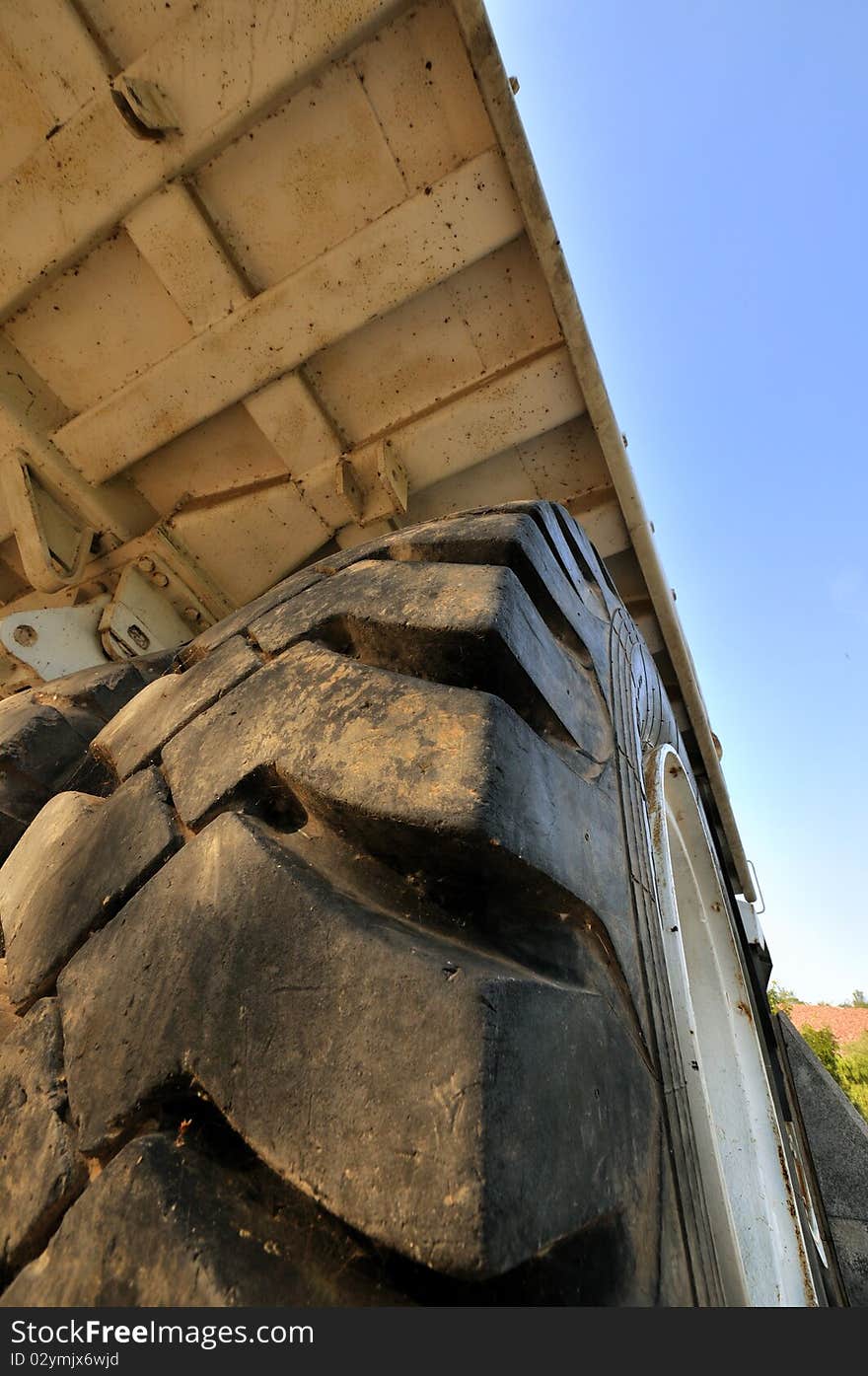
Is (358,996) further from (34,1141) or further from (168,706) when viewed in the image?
(168,706)

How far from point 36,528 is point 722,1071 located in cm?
200

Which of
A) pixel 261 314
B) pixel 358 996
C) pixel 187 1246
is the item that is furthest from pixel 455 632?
pixel 261 314

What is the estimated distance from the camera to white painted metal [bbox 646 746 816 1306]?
2.22ft

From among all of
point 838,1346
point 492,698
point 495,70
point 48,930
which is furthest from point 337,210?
point 838,1346

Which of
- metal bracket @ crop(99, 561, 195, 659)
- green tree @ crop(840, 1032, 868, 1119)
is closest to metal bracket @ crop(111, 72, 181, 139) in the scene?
metal bracket @ crop(99, 561, 195, 659)

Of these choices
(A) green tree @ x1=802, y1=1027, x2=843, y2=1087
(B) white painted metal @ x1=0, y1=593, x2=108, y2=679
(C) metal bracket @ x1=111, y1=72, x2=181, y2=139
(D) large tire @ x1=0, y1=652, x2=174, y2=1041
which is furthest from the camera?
(A) green tree @ x1=802, y1=1027, x2=843, y2=1087

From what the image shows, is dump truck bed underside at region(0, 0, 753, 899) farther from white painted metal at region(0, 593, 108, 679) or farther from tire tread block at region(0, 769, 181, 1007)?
tire tread block at region(0, 769, 181, 1007)

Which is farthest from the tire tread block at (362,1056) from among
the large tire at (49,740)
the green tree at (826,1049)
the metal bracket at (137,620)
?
the green tree at (826,1049)

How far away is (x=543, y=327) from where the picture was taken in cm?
160

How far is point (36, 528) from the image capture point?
1.75 m

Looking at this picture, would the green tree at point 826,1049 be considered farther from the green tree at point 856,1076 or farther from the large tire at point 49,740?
the large tire at point 49,740

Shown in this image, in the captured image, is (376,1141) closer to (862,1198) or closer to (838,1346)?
(838,1346)

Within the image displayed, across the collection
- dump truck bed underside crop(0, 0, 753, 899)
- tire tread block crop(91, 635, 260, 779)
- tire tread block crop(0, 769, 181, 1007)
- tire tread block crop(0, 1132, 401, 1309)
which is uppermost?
dump truck bed underside crop(0, 0, 753, 899)

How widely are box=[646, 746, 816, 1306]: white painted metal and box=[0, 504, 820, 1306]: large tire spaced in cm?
6
